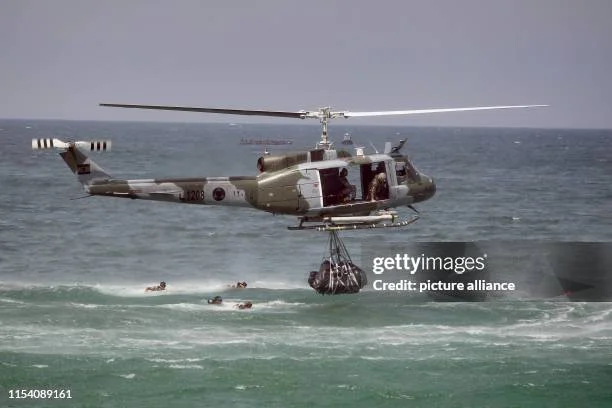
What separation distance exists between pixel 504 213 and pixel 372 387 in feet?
228

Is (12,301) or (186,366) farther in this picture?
(12,301)

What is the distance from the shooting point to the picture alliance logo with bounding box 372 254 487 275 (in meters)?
61.8

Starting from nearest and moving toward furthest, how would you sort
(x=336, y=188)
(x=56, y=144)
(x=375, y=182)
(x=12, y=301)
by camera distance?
1. (x=56, y=144)
2. (x=336, y=188)
3. (x=375, y=182)
4. (x=12, y=301)

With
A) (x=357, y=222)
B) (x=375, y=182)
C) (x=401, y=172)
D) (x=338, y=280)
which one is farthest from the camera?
(x=338, y=280)

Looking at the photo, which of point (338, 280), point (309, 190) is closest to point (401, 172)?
point (309, 190)

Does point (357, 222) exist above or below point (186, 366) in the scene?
above

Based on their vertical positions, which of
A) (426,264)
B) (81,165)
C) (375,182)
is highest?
(81,165)

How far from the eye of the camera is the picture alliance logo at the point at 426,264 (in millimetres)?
61794

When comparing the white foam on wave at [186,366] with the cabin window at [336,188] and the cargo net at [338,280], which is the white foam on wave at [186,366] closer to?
the cargo net at [338,280]

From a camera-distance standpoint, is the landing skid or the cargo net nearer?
the landing skid

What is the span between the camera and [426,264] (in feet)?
205

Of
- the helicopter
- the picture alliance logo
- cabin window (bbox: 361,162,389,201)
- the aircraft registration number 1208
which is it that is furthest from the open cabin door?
the picture alliance logo

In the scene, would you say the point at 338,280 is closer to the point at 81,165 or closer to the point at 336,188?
the point at 336,188

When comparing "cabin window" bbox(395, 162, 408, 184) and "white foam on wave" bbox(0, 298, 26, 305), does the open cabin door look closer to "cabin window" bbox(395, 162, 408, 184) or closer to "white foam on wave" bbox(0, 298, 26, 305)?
"cabin window" bbox(395, 162, 408, 184)
